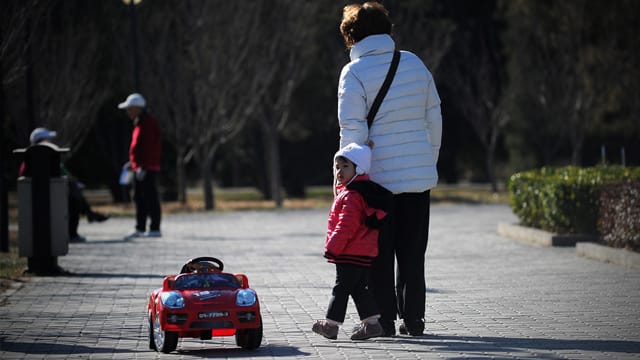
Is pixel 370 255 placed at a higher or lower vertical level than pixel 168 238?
higher

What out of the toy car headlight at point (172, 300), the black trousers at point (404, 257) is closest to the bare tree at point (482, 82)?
the black trousers at point (404, 257)

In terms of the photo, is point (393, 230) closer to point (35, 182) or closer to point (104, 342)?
point (104, 342)

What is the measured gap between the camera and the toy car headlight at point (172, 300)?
27.0 ft

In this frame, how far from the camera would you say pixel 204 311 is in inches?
323

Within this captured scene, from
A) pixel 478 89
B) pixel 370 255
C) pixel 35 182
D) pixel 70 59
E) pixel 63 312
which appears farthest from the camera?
pixel 478 89

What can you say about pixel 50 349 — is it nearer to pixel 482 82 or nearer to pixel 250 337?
pixel 250 337

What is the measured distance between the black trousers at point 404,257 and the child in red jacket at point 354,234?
24 centimetres

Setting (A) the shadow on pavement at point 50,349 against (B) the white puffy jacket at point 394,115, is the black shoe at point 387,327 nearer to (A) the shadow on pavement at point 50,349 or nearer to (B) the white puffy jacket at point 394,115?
(B) the white puffy jacket at point 394,115

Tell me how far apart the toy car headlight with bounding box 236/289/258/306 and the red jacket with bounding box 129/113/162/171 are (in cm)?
1175

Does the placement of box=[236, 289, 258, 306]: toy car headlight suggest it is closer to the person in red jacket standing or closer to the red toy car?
the red toy car

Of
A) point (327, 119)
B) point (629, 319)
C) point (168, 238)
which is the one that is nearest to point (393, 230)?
point (629, 319)

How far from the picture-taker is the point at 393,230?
9055 millimetres

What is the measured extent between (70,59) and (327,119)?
10197mm

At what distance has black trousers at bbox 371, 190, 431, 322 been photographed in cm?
899
